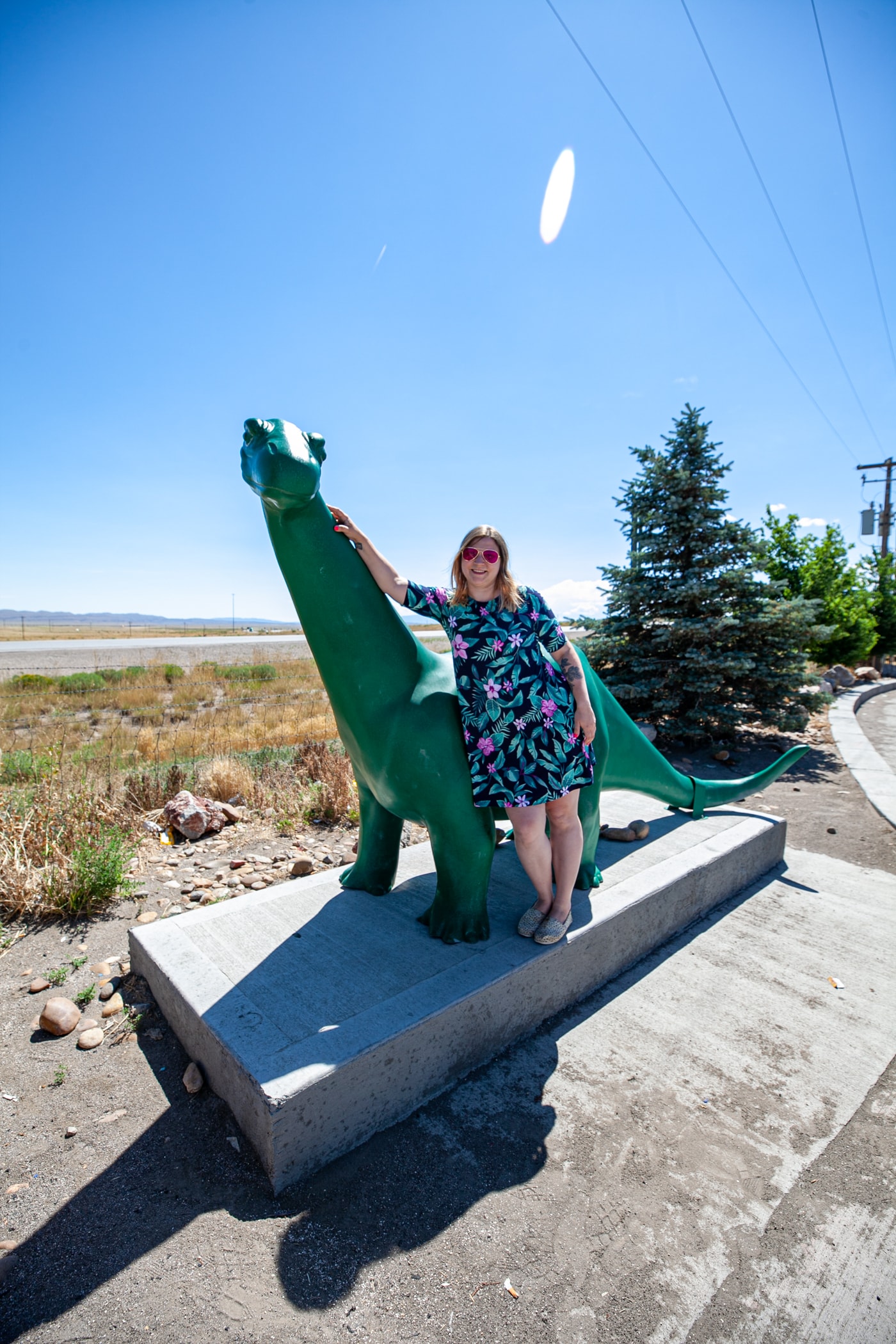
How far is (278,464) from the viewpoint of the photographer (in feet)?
6.86

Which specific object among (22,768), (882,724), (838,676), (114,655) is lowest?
(882,724)

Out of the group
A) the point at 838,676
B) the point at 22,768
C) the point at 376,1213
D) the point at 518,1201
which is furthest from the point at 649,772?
the point at 838,676

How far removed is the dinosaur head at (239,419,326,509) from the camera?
82.5 inches

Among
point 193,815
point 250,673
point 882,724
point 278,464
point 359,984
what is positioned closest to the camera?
point 278,464

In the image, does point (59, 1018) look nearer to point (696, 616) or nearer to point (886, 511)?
point (696, 616)

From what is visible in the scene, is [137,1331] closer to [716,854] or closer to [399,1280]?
[399,1280]

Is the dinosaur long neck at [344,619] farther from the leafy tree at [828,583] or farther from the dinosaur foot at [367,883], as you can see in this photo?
the leafy tree at [828,583]

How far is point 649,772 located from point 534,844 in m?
1.41

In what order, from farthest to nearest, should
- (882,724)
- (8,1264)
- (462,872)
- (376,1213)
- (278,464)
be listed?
(882,724) → (462,872) → (278,464) → (376,1213) → (8,1264)

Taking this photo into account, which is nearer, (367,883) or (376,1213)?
(376,1213)

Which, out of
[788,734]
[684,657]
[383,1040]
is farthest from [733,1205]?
[788,734]

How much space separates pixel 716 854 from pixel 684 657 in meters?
4.69

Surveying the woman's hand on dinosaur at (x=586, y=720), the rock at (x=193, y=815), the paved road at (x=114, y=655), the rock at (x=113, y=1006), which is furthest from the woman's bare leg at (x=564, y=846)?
the paved road at (x=114, y=655)

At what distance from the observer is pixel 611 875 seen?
3180 millimetres
